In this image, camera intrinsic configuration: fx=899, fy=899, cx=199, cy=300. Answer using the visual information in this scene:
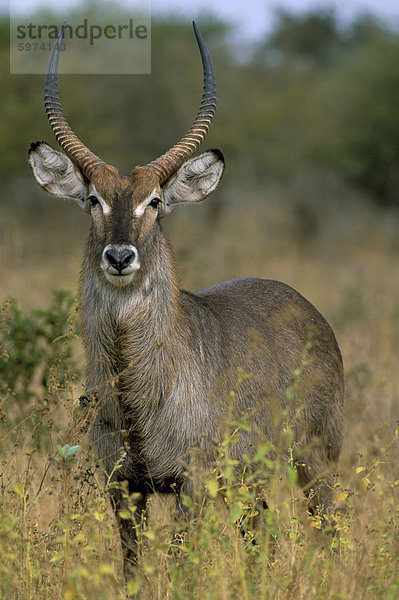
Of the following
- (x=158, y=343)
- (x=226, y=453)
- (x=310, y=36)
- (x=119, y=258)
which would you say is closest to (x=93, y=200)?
(x=119, y=258)

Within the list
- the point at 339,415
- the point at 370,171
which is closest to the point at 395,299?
the point at 339,415

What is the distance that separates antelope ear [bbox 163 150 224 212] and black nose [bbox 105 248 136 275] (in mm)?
718

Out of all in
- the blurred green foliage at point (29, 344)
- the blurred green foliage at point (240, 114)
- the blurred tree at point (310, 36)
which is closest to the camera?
the blurred green foliage at point (29, 344)

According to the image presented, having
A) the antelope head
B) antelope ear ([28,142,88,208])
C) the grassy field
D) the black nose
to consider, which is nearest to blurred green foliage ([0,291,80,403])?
the grassy field

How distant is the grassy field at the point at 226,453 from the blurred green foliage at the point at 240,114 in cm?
124

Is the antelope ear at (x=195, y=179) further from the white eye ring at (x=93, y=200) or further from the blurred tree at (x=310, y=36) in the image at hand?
the blurred tree at (x=310, y=36)

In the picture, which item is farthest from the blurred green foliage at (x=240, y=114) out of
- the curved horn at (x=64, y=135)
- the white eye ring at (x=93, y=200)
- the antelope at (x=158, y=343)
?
the white eye ring at (x=93, y=200)

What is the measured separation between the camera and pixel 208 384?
4.52 m

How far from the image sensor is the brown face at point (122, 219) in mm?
4160

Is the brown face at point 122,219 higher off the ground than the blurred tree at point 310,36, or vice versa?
the blurred tree at point 310,36

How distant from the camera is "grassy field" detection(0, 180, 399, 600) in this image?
3.33 m

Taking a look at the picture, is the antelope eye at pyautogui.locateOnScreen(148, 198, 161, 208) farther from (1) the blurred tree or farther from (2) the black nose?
(1) the blurred tree

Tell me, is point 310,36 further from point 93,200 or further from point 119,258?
point 119,258

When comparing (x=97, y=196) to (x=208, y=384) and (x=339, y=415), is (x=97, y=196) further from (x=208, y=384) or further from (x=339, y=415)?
(x=339, y=415)
